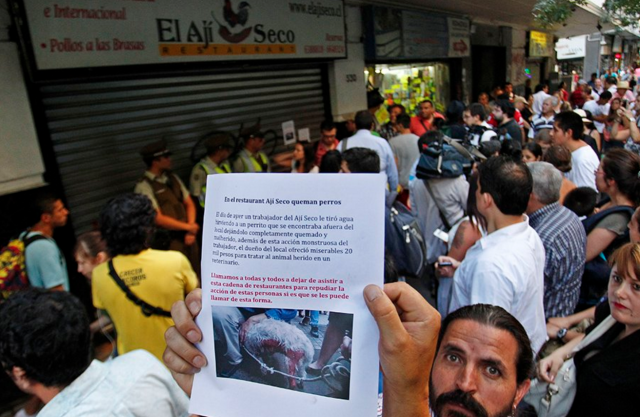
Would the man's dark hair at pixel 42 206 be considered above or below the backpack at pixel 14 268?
above

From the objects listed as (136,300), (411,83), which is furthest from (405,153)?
(411,83)

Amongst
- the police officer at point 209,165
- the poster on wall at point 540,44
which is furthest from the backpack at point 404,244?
the poster on wall at point 540,44

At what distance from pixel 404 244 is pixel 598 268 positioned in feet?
4.02

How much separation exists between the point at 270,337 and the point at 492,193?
1.75 metres

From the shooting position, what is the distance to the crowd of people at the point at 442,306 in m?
1.00

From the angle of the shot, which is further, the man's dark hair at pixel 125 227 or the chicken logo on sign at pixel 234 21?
the chicken logo on sign at pixel 234 21

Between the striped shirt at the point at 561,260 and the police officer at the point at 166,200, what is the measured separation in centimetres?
331

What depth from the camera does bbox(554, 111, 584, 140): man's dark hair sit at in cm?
450

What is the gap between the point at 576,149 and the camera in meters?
4.54

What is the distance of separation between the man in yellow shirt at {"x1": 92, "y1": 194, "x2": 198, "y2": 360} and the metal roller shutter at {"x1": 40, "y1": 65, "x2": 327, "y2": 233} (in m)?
2.09

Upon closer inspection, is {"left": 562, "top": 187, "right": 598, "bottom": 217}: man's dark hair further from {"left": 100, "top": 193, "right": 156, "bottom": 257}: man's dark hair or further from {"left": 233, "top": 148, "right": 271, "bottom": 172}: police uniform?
{"left": 233, "top": 148, "right": 271, "bottom": 172}: police uniform

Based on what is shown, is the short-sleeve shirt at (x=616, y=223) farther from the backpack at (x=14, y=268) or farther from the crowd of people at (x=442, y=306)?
the backpack at (x=14, y=268)

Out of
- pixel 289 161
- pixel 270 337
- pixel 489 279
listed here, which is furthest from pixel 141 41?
pixel 270 337

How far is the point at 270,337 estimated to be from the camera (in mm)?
927
